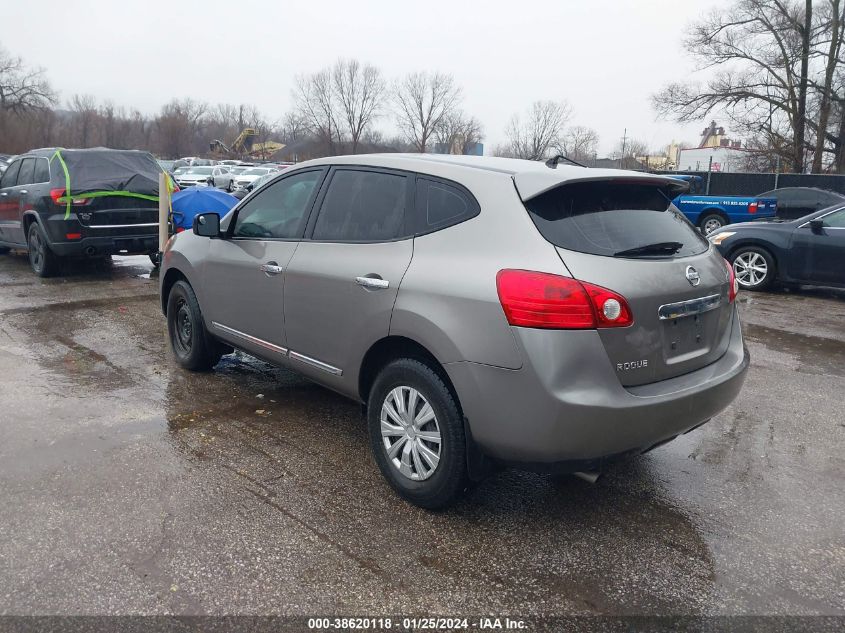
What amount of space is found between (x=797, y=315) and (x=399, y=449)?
7.15 meters

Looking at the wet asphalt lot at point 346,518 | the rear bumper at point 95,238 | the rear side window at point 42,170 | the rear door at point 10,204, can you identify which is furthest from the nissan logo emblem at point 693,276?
the rear door at point 10,204

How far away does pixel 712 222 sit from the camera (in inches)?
681

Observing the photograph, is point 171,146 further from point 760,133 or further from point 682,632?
point 682,632

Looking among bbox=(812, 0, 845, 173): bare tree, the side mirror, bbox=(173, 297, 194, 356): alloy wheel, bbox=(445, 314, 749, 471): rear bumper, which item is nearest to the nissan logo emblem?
bbox=(445, 314, 749, 471): rear bumper

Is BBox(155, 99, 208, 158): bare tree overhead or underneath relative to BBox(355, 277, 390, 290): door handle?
overhead

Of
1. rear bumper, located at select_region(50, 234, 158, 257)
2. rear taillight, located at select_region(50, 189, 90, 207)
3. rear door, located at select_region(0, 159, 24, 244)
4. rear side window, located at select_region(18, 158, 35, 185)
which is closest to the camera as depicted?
rear taillight, located at select_region(50, 189, 90, 207)

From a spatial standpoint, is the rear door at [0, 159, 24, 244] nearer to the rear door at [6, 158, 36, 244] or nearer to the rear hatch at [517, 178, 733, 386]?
the rear door at [6, 158, 36, 244]

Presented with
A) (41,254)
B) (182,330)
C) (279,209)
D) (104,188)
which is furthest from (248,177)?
(279,209)

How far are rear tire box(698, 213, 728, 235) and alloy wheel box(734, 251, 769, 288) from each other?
7.23 meters

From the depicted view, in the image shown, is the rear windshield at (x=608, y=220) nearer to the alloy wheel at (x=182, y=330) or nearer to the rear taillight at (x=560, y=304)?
the rear taillight at (x=560, y=304)

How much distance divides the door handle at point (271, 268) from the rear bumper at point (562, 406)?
1.65 meters

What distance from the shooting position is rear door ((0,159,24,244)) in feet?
33.4

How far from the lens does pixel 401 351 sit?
342 centimetres

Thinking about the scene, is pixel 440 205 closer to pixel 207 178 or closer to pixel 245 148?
pixel 207 178
